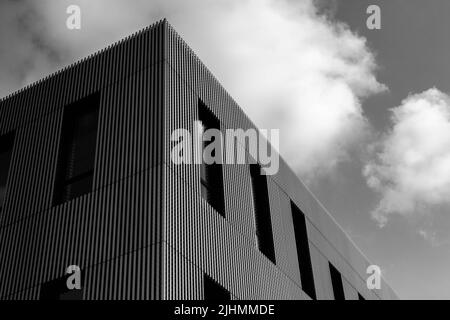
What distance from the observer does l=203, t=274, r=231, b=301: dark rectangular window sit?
620 inches

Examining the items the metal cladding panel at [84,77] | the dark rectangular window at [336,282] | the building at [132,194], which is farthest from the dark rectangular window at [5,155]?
Answer: the dark rectangular window at [336,282]

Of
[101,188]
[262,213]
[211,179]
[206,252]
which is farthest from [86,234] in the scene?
[262,213]

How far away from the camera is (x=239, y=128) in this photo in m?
20.8

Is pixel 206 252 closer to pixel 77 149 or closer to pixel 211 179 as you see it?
pixel 211 179

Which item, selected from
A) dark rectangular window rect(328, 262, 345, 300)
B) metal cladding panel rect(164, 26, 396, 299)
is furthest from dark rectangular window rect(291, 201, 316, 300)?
dark rectangular window rect(328, 262, 345, 300)

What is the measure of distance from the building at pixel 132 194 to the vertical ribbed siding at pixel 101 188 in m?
0.03

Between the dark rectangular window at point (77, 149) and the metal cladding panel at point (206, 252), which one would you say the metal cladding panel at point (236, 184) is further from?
the dark rectangular window at point (77, 149)

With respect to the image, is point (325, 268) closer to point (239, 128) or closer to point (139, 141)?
point (239, 128)

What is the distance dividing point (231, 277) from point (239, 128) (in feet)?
19.4

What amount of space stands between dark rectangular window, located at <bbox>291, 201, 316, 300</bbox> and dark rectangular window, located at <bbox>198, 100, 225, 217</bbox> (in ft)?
21.1

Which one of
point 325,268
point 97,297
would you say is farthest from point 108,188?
point 325,268

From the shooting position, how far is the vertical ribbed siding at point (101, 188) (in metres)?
14.3

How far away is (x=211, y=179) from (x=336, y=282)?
11.1m
